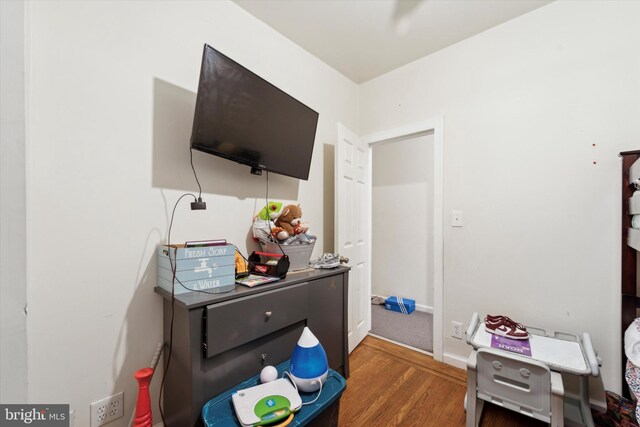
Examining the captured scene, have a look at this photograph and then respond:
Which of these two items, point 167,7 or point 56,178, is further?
point 167,7

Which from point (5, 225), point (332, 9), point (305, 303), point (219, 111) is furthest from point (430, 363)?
point (332, 9)

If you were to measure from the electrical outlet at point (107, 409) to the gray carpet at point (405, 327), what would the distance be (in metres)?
2.05

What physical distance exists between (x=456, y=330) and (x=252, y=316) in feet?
5.41

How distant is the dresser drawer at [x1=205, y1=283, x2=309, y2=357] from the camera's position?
1088mm

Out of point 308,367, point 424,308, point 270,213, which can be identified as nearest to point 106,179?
point 270,213

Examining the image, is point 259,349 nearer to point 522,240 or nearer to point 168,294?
point 168,294

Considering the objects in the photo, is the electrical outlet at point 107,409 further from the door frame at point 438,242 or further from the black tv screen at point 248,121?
the door frame at point 438,242

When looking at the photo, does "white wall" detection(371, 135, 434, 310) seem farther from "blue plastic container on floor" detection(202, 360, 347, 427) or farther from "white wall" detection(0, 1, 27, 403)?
"white wall" detection(0, 1, 27, 403)

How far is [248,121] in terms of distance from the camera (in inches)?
58.5

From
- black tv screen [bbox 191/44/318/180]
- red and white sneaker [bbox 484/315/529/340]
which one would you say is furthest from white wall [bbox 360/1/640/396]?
black tv screen [bbox 191/44/318/180]

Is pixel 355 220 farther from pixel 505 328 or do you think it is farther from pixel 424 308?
pixel 424 308

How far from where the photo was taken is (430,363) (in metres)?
2.07

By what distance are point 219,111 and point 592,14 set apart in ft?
7.44

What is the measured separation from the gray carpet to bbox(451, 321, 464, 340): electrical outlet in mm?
313
